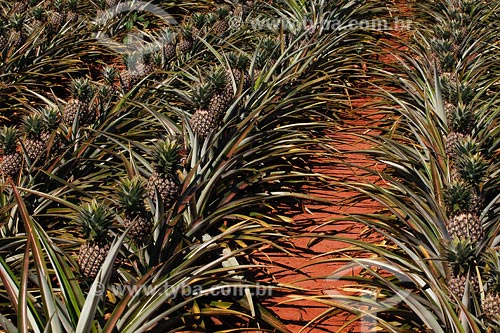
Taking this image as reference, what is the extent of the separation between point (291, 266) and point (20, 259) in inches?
61.5

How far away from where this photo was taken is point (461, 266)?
2.86 m

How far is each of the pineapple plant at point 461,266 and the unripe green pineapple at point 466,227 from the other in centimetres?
15

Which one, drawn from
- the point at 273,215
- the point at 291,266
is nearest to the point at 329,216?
the point at 273,215

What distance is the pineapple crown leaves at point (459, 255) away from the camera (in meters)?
2.83

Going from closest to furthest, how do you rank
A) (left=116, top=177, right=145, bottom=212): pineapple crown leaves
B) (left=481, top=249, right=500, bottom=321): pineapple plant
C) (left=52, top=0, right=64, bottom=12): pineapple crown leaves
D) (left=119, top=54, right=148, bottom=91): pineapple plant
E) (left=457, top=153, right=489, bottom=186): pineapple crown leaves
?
(left=481, top=249, right=500, bottom=321): pineapple plant → (left=116, top=177, right=145, bottom=212): pineapple crown leaves → (left=457, top=153, right=489, bottom=186): pineapple crown leaves → (left=119, top=54, right=148, bottom=91): pineapple plant → (left=52, top=0, right=64, bottom=12): pineapple crown leaves

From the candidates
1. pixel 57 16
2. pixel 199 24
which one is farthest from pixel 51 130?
pixel 57 16

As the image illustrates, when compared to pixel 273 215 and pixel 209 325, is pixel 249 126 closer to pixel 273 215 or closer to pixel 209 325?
pixel 273 215

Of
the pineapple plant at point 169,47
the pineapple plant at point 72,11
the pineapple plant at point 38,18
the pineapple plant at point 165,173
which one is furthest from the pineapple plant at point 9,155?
the pineapple plant at point 72,11

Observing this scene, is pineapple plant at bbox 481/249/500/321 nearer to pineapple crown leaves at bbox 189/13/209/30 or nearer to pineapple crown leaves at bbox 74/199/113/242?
pineapple crown leaves at bbox 74/199/113/242

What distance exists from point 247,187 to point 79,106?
1.40m

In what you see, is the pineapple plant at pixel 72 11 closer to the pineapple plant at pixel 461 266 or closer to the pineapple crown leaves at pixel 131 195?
the pineapple crown leaves at pixel 131 195

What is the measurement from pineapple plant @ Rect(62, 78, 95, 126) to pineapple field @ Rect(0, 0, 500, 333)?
19 mm

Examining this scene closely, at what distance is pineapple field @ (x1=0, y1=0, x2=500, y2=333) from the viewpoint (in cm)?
290

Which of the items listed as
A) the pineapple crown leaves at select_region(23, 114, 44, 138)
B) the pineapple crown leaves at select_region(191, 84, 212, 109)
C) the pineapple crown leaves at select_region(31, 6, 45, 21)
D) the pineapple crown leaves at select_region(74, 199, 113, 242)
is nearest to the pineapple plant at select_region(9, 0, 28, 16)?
the pineapple crown leaves at select_region(31, 6, 45, 21)
